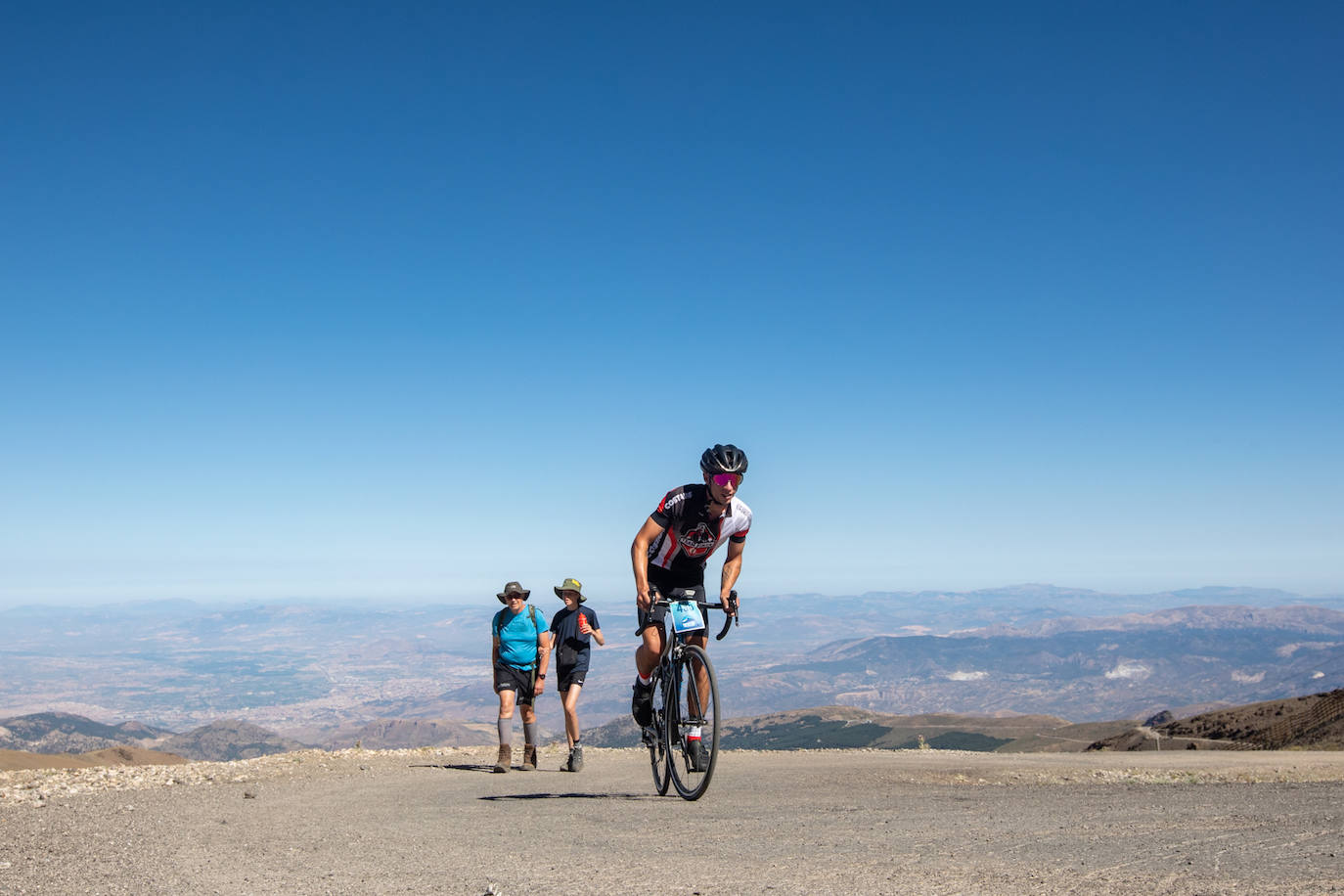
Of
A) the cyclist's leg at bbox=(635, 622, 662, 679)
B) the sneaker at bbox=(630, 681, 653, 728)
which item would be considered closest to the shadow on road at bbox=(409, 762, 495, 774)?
the sneaker at bbox=(630, 681, 653, 728)

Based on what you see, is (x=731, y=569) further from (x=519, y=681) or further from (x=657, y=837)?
(x=519, y=681)

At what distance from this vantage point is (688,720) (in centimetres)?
771

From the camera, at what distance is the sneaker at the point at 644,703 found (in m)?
8.30

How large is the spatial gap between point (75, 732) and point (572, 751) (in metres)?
209

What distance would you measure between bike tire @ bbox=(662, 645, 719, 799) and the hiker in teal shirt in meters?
4.37

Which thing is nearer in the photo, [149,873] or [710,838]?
[149,873]

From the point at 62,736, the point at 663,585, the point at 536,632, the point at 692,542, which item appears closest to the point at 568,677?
the point at 536,632

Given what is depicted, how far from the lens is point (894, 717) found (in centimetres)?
10869

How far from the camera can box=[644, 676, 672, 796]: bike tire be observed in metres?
8.12

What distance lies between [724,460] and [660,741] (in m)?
2.72

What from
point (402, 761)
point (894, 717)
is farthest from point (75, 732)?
point (402, 761)

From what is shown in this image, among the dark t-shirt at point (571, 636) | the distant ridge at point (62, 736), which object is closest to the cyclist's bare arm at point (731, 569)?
the dark t-shirt at point (571, 636)

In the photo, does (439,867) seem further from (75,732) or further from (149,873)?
(75,732)

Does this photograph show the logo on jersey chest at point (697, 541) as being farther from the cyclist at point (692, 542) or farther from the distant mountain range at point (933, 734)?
the distant mountain range at point (933, 734)
